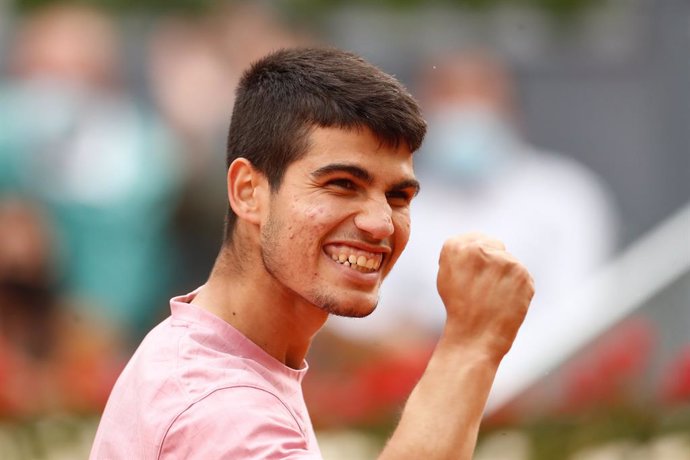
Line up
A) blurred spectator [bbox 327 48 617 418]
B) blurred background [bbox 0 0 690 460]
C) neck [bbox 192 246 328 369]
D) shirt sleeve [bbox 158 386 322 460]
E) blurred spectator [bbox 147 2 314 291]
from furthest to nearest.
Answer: blurred spectator [bbox 327 48 617 418] → blurred spectator [bbox 147 2 314 291] → blurred background [bbox 0 0 690 460] → neck [bbox 192 246 328 369] → shirt sleeve [bbox 158 386 322 460]

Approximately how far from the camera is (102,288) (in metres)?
9.17

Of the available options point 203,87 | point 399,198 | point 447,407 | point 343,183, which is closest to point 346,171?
point 343,183

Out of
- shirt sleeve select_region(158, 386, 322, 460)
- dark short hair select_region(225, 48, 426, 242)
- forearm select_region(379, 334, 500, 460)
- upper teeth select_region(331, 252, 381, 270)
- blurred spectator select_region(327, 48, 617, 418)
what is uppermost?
blurred spectator select_region(327, 48, 617, 418)

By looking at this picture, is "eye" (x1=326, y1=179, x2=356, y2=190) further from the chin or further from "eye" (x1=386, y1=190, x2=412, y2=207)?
the chin

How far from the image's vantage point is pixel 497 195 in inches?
380

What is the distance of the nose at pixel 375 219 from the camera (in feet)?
10.1

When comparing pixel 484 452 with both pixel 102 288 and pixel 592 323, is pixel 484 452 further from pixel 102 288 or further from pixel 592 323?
pixel 102 288

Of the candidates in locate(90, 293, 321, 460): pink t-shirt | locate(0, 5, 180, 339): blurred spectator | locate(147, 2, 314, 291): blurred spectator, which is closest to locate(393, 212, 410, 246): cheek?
locate(90, 293, 321, 460): pink t-shirt

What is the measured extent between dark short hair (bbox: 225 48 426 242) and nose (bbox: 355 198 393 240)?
14cm

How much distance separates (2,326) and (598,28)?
4.57m

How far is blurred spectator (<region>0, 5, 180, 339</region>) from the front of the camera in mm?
8898

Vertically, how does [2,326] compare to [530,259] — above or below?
below

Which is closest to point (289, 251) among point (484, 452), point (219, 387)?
point (219, 387)

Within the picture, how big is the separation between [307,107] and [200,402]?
0.72m
